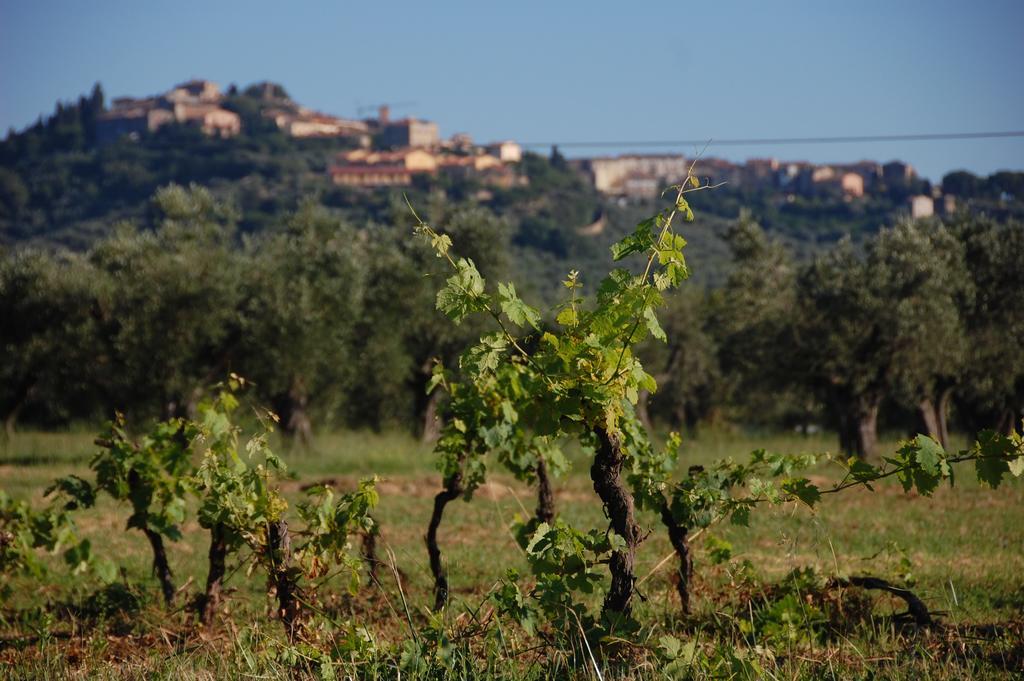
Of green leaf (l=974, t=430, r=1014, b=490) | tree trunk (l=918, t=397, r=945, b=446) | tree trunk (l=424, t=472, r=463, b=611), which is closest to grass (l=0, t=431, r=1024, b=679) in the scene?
tree trunk (l=424, t=472, r=463, b=611)

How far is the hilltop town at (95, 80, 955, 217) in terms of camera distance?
73438mm

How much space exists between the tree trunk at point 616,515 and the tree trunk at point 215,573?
268 cm

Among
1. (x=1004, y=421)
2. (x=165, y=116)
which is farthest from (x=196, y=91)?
(x=1004, y=421)

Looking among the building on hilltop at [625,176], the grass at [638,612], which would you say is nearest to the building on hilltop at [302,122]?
the building on hilltop at [625,176]

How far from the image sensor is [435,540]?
7.16 m

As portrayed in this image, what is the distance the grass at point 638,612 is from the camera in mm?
4953

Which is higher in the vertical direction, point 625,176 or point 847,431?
point 625,176

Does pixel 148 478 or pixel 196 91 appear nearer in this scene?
pixel 148 478

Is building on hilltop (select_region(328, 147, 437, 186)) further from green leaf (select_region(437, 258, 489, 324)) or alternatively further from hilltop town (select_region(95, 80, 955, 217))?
green leaf (select_region(437, 258, 489, 324))

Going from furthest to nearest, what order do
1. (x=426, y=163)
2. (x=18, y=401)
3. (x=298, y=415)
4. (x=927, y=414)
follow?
(x=426, y=163)
(x=18, y=401)
(x=298, y=415)
(x=927, y=414)

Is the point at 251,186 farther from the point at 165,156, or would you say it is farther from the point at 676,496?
the point at 676,496

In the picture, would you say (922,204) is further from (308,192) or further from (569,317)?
(569,317)

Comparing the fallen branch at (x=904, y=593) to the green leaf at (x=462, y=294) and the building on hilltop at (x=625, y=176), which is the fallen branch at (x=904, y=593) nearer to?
the green leaf at (x=462, y=294)

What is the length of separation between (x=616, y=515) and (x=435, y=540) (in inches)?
90.1
